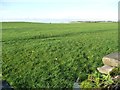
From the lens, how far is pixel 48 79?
11.3 m

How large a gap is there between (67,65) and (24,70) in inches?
88.1

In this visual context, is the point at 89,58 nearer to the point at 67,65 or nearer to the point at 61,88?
the point at 67,65

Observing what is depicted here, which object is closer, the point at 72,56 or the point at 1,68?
the point at 1,68

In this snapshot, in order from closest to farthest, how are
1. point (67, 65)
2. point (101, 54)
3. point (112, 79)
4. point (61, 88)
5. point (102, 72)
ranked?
point (112, 79) < point (102, 72) < point (61, 88) < point (67, 65) < point (101, 54)

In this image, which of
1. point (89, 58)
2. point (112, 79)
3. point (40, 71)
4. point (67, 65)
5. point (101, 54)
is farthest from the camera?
point (101, 54)

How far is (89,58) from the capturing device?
1531 centimetres

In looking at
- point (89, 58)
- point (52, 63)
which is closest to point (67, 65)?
point (52, 63)

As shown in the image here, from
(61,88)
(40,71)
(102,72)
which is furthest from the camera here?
(40,71)

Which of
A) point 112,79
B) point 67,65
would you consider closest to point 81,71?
point 67,65

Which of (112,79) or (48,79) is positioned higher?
(112,79)

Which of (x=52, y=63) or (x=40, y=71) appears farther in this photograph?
(x=52, y=63)

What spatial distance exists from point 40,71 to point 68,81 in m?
1.87

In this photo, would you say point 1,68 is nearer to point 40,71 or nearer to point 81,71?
point 40,71

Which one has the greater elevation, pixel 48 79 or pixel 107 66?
pixel 107 66
